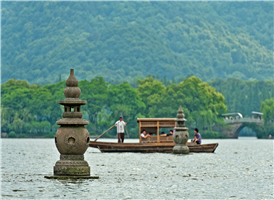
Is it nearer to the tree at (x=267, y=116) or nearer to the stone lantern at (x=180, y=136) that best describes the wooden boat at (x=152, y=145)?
the stone lantern at (x=180, y=136)

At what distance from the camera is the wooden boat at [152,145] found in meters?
52.9

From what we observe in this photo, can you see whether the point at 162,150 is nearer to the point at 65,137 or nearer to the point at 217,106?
the point at 65,137

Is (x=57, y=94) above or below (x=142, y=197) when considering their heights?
above

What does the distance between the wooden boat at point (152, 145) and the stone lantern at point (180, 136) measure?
11.2 feet

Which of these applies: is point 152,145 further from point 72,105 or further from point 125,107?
point 125,107

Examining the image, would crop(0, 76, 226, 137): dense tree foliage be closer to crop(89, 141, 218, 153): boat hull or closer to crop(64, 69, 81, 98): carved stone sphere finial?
crop(89, 141, 218, 153): boat hull

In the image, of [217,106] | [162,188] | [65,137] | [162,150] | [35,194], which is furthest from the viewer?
[217,106]

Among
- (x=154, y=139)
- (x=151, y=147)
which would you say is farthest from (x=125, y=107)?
(x=151, y=147)

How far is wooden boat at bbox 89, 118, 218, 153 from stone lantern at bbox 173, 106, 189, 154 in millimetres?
3410

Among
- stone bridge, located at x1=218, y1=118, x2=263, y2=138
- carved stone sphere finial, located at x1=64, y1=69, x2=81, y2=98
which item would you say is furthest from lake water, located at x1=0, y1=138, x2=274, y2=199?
stone bridge, located at x1=218, y1=118, x2=263, y2=138

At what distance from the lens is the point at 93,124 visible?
145250 mm

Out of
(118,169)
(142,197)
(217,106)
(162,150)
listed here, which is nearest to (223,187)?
(142,197)

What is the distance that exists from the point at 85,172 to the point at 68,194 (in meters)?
5.10

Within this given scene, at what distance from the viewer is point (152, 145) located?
173 feet
